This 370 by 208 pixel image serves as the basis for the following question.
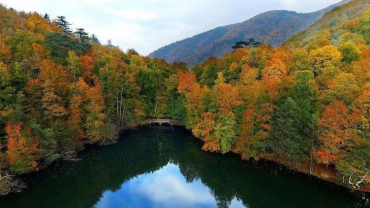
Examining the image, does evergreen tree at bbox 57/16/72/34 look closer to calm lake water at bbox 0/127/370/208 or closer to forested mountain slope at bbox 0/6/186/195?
forested mountain slope at bbox 0/6/186/195

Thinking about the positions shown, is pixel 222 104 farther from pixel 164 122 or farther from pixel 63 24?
pixel 63 24

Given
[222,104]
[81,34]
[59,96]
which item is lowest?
[222,104]

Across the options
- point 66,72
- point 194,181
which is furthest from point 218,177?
point 66,72

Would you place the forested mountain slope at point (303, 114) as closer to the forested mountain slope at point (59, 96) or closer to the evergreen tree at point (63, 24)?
the forested mountain slope at point (59, 96)

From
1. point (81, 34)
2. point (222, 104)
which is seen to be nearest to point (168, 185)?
point (222, 104)

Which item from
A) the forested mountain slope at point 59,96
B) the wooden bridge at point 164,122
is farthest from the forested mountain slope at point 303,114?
the forested mountain slope at point 59,96

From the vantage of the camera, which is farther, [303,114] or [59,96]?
[59,96]
